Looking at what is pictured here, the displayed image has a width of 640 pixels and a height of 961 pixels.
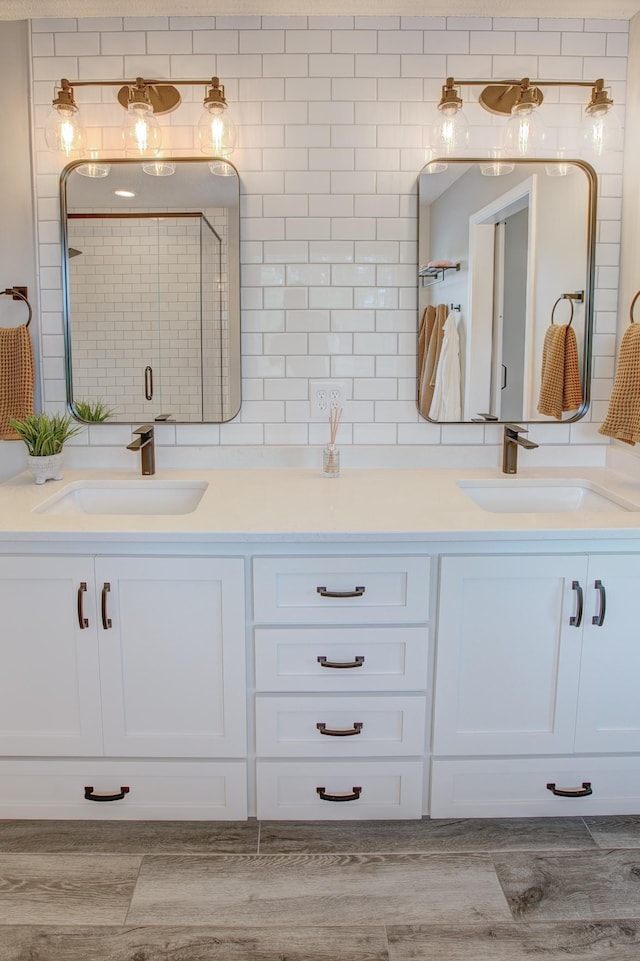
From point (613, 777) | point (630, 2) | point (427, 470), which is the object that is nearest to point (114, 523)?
point (427, 470)

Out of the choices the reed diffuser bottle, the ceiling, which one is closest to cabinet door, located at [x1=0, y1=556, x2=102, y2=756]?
the reed diffuser bottle

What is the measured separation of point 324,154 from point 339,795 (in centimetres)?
198

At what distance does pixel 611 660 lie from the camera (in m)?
1.88

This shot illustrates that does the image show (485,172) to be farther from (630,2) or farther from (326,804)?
(326,804)

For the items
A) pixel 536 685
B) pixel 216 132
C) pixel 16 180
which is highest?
pixel 216 132

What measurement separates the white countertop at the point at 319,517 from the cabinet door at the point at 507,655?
0.10m

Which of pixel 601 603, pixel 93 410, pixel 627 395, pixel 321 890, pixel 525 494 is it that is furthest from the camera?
pixel 93 410

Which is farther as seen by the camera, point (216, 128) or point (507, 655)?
point (216, 128)

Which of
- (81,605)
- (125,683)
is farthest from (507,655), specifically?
(81,605)

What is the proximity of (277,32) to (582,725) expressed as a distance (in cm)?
230

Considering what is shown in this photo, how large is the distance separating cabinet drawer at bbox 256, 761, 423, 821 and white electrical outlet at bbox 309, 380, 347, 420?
1.16m

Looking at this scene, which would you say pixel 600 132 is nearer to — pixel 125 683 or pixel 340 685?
pixel 340 685

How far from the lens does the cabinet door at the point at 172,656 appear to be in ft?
5.97

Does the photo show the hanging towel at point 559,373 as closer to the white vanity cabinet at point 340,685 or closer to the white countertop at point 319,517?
the white countertop at point 319,517
